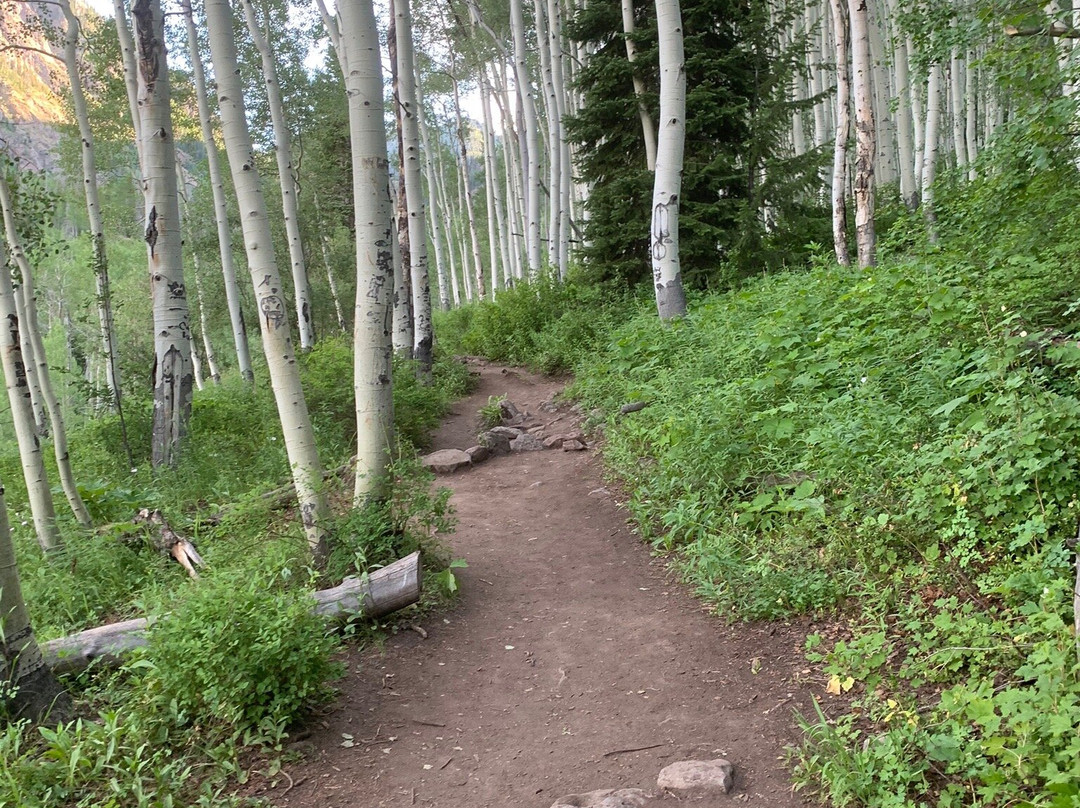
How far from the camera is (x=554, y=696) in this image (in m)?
4.01

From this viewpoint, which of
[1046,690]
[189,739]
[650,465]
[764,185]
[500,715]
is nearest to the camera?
[1046,690]

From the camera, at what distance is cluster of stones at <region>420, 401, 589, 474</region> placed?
8594 mm

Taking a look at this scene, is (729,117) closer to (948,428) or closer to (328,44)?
(948,428)

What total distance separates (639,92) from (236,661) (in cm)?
1141

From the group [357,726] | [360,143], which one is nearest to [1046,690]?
[357,726]

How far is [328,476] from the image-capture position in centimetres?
548

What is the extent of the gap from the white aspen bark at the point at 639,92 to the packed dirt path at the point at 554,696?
868 centimetres

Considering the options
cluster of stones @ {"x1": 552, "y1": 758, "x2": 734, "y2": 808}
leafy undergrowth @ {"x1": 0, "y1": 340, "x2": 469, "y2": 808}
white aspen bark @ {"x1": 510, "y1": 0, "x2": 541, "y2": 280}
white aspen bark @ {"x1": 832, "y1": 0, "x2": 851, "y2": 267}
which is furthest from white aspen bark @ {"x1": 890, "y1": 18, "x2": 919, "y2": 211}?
cluster of stones @ {"x1": 552, "y1": 758, "x2": 734, "y2": 808}

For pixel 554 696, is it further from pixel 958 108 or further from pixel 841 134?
pixel 958 108

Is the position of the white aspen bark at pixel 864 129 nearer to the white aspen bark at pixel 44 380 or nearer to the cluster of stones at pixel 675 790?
the cluster of stones at pixel 675 790

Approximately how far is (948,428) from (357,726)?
367 centimetres

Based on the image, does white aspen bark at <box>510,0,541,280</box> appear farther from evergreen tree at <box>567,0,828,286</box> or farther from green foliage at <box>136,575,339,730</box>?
green foliage at <box>136,575,339,730</box>

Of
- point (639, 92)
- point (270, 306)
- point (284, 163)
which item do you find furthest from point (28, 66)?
point (270, 306)

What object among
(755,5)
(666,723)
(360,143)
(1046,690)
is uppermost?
(755,5)
